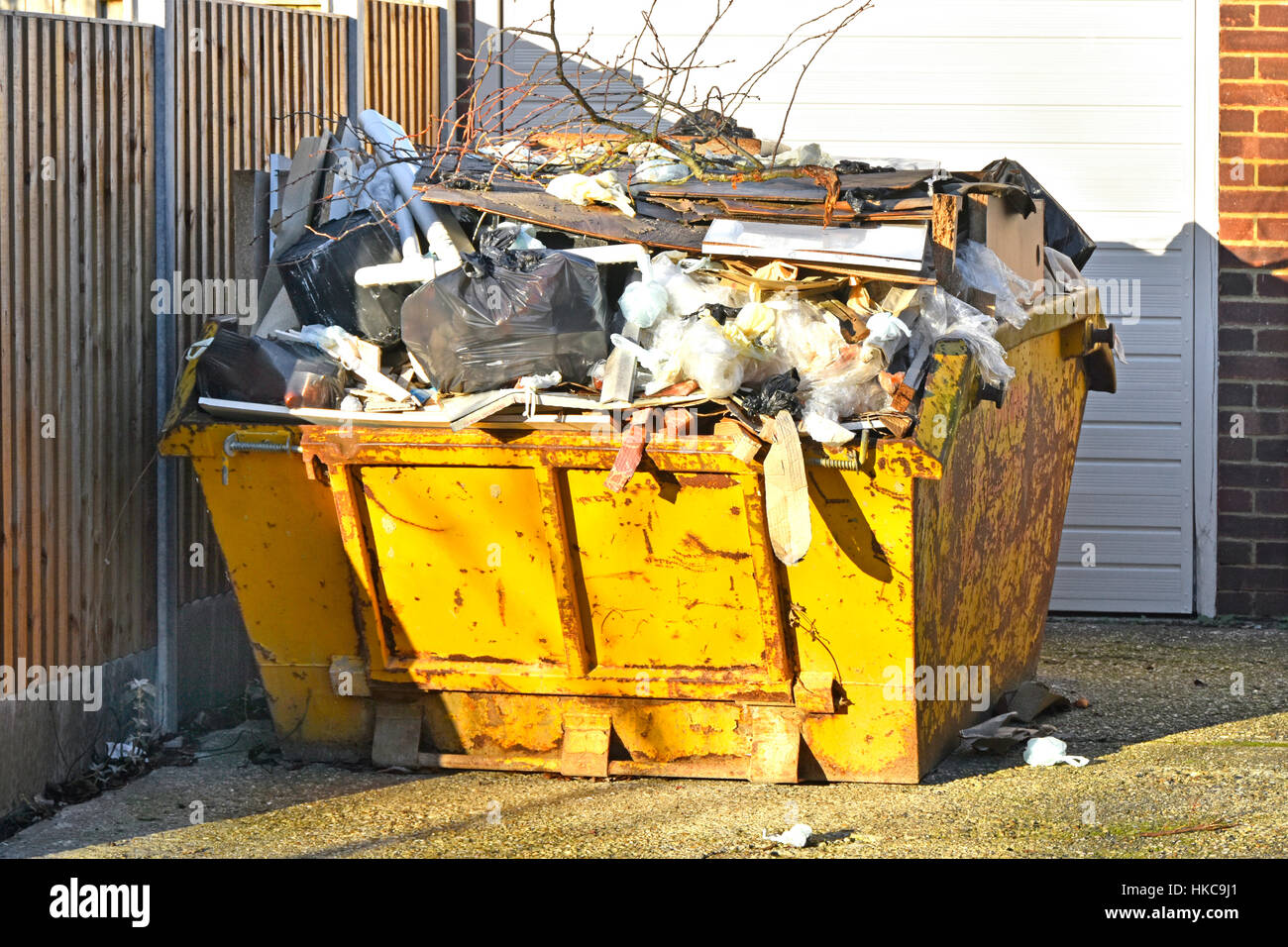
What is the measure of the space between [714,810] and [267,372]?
72.5 inches

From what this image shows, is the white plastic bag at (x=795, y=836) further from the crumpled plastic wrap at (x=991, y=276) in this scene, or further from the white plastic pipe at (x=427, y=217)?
the white plastic pipe at (x=427, y=217)

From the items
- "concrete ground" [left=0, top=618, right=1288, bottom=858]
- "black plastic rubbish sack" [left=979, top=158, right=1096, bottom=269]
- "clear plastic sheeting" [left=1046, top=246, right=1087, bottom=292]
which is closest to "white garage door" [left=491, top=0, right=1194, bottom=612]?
"black plastic rubbish sack" [left=979, top=158, right=1096, bottom=269]

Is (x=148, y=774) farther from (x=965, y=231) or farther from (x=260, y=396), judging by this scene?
(x=965, y=231)

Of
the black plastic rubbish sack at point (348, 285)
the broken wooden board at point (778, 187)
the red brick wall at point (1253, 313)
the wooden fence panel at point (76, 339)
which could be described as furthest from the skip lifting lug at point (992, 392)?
the red brick wall at point (1253, 313)

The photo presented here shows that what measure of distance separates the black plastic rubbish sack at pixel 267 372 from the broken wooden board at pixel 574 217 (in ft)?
2.07

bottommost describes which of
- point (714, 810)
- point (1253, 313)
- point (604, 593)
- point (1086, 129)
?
point (714, 810)

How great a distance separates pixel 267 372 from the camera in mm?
4438

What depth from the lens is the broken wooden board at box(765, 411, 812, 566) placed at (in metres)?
3.93

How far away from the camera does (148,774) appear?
466cm

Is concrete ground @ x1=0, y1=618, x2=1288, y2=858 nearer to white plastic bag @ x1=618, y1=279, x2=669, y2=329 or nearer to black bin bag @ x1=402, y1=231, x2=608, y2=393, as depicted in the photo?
black bin bag @ x1=402, y1=231, x2=608, y2=393

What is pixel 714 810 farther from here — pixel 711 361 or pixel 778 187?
pixel 778 187

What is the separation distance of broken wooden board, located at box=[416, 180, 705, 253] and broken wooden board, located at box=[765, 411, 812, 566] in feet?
2.42

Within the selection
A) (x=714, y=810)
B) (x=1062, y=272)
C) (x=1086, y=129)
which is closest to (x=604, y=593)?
(x=714, y=810)

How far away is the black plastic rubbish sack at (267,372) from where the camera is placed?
14.3ft
